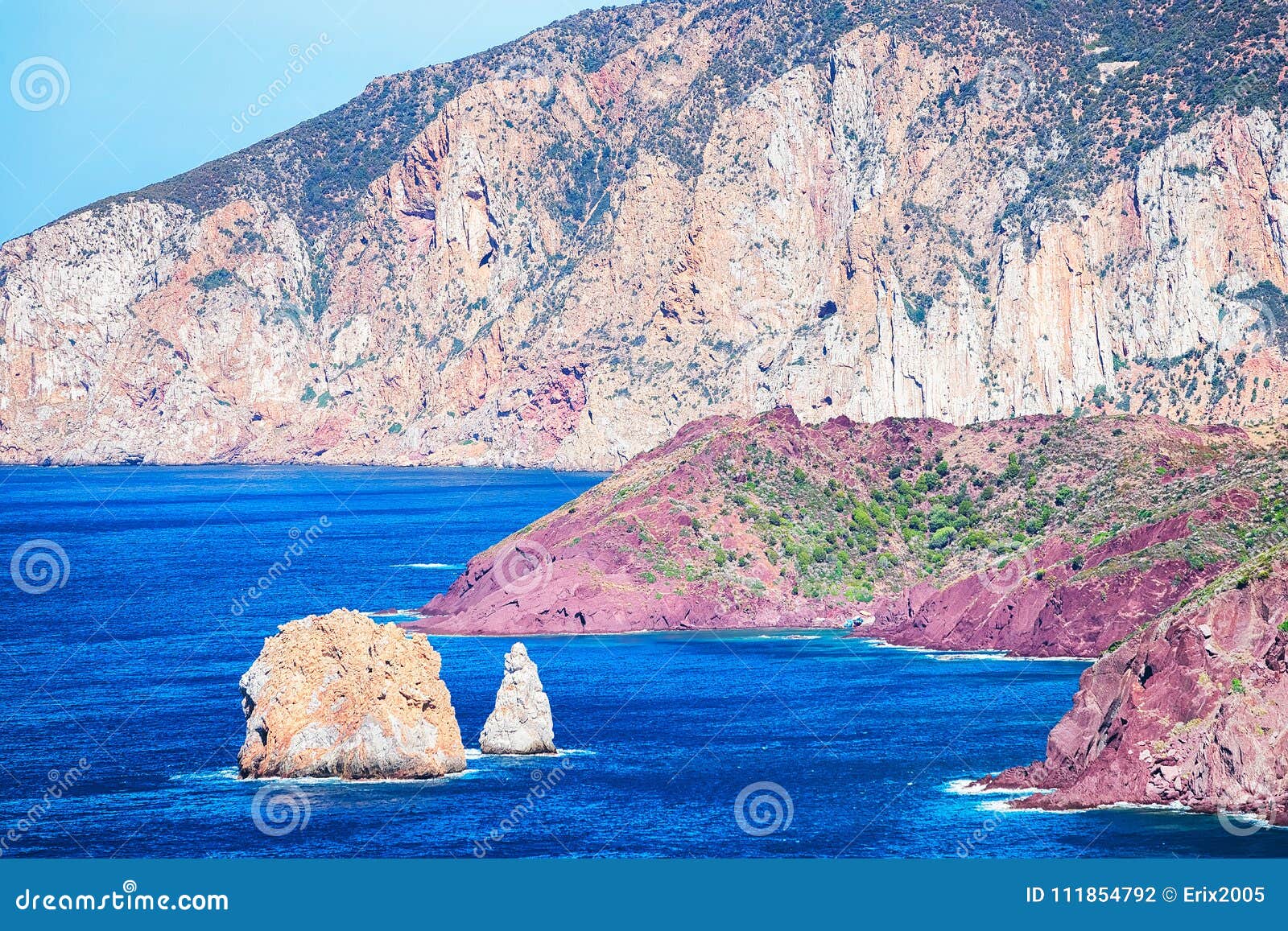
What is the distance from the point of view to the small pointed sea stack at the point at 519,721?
91812mm

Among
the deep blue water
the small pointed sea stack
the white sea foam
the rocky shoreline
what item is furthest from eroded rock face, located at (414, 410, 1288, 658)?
the rocky shoreline

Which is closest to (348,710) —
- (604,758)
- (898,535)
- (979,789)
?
(604,758)

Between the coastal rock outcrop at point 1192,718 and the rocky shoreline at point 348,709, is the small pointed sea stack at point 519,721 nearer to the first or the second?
the rocky shoreline at point 348,709

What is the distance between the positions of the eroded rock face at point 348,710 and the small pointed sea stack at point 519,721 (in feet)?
17.1

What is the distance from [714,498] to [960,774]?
219ft

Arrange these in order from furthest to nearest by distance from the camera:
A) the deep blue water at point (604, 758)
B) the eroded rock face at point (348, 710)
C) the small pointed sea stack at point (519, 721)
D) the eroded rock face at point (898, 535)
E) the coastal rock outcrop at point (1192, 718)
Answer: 1. the eroded rock face at point (898, 535)
2. the small pointed sea stack at point (519, 721)
3. the eroded rock face at point (348, 710)
4. the deep blue water at point (604, 758)
5. the coastal rock outcrop at point (1192, 718)

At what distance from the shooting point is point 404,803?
81.6 metres

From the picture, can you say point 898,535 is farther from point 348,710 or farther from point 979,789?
point 348,710

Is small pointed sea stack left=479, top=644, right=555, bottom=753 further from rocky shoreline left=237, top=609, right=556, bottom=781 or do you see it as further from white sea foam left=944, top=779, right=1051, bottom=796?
white sea foam left=944, top=779, right=1051, bottom=796

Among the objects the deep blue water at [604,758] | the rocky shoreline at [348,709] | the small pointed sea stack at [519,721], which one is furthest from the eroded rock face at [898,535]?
the rocky shoreline at [348,709]

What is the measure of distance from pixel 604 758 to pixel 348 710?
1193cm

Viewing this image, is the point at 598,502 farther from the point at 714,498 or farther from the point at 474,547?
the point at 474,547

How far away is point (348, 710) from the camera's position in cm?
8656

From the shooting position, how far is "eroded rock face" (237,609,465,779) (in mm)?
85875
